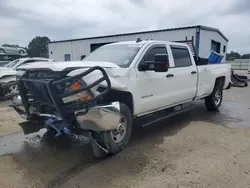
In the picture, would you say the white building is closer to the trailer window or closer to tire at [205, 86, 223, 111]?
tire at [205, 86, 223, 111]

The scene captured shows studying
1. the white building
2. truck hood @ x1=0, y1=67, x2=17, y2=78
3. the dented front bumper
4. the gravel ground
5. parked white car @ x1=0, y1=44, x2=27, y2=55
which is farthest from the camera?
parked white car @ x1=0, y1=44, x2=27, y2=55

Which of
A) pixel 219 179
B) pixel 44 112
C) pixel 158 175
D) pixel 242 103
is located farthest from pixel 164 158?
Answer: pixel 242 103

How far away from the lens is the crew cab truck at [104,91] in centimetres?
357

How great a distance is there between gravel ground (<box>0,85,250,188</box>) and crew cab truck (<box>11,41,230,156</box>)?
0.38 metres

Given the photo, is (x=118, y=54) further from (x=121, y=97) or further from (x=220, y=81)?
(x=220, y=81)

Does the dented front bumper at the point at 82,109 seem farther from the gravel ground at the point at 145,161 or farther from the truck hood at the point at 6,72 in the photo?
the truck hood at the point at 6,72

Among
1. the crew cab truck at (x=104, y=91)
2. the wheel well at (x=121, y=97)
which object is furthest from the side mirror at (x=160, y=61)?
the wheel well at (x=121, y=97)

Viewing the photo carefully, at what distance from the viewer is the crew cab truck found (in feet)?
11.7

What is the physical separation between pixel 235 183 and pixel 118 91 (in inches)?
85.5

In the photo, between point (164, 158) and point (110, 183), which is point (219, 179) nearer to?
point (164, 158)

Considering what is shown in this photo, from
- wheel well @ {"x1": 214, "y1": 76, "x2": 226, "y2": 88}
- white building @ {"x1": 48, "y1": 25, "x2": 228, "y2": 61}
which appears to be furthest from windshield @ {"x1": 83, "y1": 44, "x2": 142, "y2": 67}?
white building @ {"x1": 48, "y1": 25, "x2": 228, "y2": 61}

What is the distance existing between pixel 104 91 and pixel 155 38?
15.6m

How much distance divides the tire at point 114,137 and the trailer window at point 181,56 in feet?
6.95

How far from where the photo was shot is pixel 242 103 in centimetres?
922
